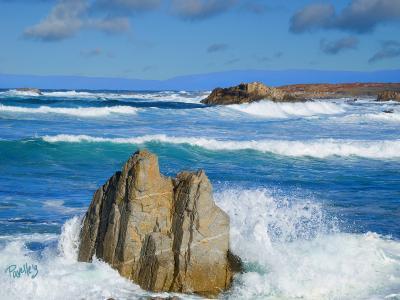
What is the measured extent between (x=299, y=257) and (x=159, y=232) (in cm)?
183

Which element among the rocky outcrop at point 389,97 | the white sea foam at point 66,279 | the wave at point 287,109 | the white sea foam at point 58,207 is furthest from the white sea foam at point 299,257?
the rocky outcrop at point 389,97

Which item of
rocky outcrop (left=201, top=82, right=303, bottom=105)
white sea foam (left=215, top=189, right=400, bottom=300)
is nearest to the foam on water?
white sea foam (left=215, top=189, right=400, bottom=300)

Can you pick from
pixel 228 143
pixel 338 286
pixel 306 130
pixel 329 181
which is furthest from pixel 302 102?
pixel 338 286

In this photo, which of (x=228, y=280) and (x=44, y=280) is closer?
(x=44, y=280)

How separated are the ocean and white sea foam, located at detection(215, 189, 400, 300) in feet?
0.05

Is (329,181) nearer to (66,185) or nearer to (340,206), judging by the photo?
(340,206)

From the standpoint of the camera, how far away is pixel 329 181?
619 inches

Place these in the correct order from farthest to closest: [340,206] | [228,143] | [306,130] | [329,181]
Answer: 1. [306,130]
2. [228,143]
3. [329,181]
4. [340,206]

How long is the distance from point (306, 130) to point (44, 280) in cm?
2695

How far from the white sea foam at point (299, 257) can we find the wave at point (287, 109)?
41082 millimetres

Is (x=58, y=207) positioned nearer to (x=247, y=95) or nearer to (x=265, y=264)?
(x=265, y=264)

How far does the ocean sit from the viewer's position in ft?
23.3

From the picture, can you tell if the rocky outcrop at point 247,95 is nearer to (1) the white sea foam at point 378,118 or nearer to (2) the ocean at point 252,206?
(1) the white sea foam at point 378,118
